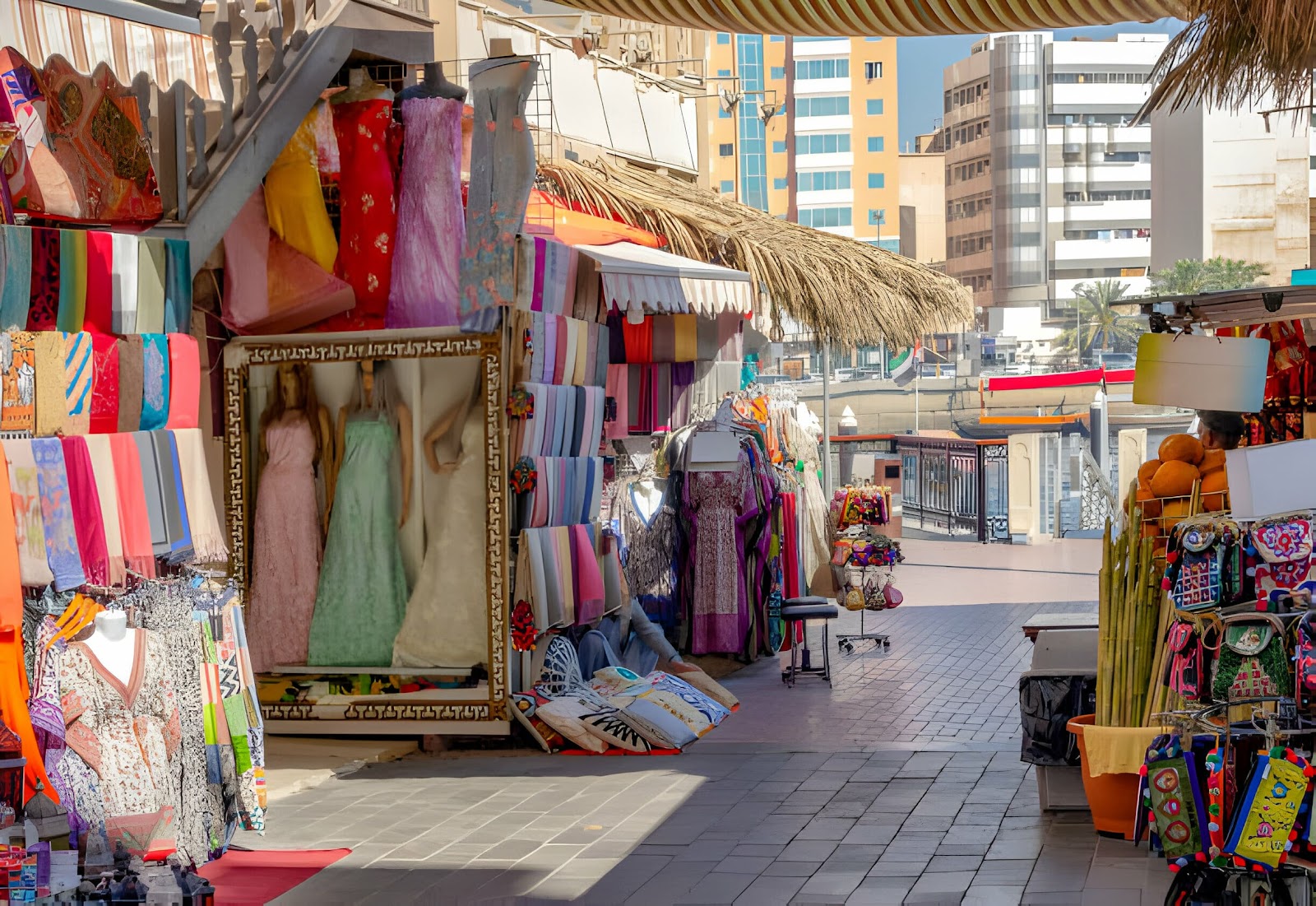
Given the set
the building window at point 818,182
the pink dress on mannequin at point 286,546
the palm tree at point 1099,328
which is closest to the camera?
the pink dress on mannequin at point 286,546

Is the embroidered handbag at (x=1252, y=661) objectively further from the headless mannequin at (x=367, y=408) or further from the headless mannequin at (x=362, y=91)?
the headless mannequin at (x=362, y=91)

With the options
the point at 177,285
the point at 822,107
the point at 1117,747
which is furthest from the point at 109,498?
the point at 822,107

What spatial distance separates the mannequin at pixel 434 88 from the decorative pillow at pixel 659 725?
3421mm

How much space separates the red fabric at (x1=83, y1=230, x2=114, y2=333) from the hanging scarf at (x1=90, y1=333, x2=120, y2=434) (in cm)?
6

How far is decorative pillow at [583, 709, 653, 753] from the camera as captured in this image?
8281mm

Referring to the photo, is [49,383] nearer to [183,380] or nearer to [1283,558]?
[183,380]

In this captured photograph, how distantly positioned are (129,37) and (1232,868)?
5344 mm

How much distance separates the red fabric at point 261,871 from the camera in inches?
225

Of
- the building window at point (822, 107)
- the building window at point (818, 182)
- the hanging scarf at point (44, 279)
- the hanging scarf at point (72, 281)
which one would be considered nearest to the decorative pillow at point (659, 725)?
the hanging scarf at point (72, 281)

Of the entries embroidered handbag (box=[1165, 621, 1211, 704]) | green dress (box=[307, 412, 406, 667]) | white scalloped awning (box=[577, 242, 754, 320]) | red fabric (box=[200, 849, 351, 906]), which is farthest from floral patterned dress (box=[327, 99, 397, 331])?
embroidered handbag (box=[1165, 621, 1211, 704])

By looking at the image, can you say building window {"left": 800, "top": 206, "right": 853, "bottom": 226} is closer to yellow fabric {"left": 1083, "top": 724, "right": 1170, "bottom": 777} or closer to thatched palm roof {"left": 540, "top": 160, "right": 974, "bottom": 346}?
thatched palm roof {"left": 540, "top": 160, "right": 974, "bottom": 346}

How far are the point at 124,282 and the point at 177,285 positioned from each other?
418 mm

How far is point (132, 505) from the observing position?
630cm

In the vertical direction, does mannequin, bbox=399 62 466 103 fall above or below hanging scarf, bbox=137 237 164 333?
above
